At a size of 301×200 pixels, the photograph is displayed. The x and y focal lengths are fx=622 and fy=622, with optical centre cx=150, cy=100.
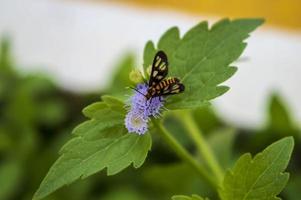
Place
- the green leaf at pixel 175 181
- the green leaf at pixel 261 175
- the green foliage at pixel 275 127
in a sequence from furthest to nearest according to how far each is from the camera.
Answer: the green foliage at pixel 275 127 < the green leaf at pixel 175 181 < the green leaf at pixel 261 175

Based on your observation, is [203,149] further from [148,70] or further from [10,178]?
[10,178]

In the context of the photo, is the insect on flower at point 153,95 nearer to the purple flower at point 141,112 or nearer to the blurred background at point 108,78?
the purple flower at point 141,112

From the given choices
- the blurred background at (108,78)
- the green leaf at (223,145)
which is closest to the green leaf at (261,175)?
the blurred background at (108,78)

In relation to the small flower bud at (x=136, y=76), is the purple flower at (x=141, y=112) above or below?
below

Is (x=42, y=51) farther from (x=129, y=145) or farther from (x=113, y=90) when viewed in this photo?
(x=129, y=145)

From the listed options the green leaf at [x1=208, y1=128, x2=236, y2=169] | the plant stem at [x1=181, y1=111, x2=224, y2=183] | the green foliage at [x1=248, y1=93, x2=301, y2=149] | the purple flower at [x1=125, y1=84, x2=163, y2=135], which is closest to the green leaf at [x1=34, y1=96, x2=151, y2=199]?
the purple flower at [x1=125, y1=84, x2=163, y2=135]

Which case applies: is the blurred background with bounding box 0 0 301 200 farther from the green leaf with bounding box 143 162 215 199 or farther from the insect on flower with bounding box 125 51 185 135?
the insect on flower with bounding box 125 51 185 135
